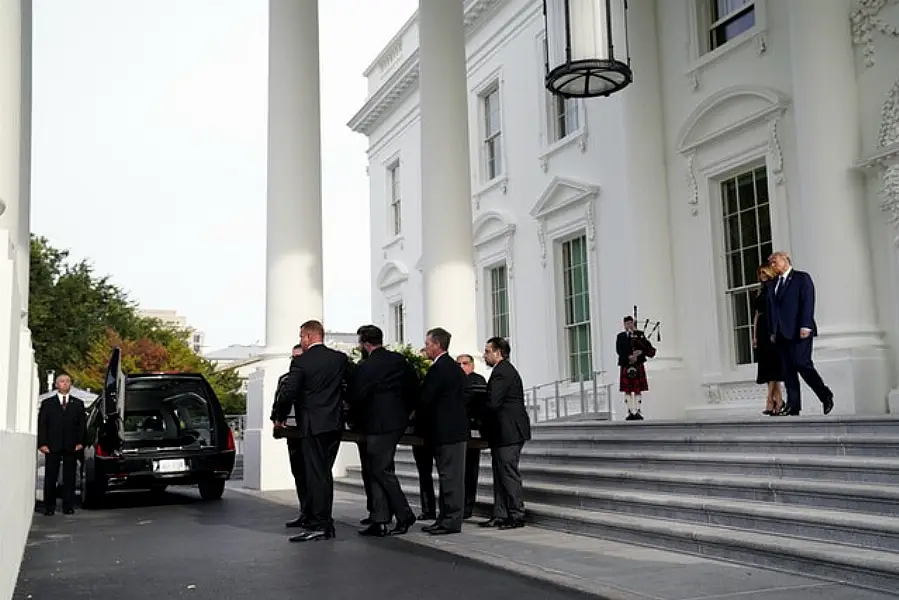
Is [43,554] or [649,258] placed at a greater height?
[649,258]

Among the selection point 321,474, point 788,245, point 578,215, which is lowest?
point 321,474

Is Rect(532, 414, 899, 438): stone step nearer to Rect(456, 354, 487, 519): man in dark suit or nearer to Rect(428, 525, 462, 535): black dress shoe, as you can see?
Rect(456, 354, 487, 519): man in dark suit

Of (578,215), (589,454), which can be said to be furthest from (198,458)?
(578,215)

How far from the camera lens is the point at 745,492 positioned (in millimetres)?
8156

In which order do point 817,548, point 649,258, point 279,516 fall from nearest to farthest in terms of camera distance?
point 817,548 → point 279,516 → point 649,258

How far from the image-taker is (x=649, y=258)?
15.4 metres

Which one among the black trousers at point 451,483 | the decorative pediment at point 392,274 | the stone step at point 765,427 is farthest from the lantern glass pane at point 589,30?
the decorative pediment at point 392,274

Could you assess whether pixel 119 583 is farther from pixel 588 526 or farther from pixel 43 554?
pixel 588 526

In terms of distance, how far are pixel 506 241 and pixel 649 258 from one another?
5909 millimetres

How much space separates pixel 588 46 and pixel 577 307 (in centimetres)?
827

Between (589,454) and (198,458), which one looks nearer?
(589,454)

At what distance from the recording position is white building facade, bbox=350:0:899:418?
11617 mm

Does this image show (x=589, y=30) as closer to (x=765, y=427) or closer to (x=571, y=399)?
(x=765, y=427)

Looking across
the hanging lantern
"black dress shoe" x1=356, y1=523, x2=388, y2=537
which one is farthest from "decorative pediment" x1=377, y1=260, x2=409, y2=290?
"black dress shoe" x1=356, y1=523, x2=388, y2=537
